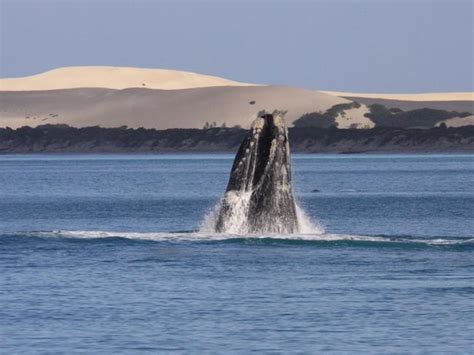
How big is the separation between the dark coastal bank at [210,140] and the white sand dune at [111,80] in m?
32.4

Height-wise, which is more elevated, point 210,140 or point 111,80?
point 111,80

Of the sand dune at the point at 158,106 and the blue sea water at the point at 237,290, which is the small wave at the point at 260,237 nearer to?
the blue sea water at the point at 237,290

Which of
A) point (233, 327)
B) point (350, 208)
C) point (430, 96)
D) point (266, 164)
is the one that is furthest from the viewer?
point (430, 96)

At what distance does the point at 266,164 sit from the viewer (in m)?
23.8

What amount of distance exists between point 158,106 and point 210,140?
2591cm

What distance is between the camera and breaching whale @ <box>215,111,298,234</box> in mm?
23781

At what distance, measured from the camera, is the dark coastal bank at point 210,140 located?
416ft

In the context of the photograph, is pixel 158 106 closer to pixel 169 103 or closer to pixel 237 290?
pixel 169 103

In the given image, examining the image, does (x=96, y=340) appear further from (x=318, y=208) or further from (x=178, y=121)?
(x=178, y=121)

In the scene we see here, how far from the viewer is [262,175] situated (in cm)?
2377

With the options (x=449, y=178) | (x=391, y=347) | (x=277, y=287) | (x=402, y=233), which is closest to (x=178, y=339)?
(x=391, y=347)

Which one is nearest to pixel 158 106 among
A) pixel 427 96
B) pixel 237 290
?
pixel 427 96

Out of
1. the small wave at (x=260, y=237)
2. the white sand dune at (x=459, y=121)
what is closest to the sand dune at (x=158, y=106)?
the white sand dune at (x=459, y=121)

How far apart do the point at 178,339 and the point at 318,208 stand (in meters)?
28.4
